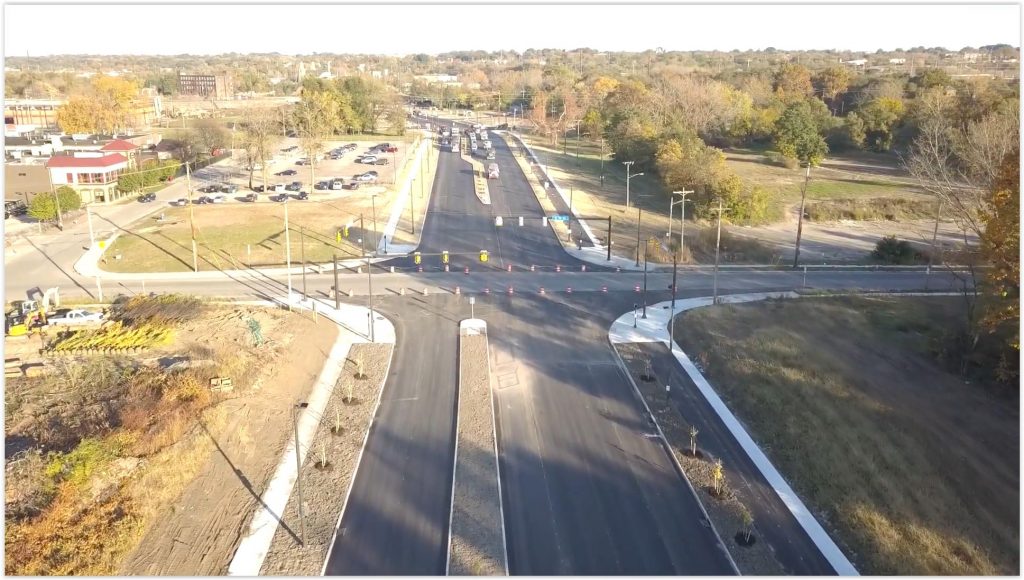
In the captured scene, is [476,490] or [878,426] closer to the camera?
[476,490]

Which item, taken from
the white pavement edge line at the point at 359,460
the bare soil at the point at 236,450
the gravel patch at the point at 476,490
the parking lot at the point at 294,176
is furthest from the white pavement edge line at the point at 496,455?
the parking lot at the point at 294,176

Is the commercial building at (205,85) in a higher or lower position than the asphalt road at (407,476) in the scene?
higher

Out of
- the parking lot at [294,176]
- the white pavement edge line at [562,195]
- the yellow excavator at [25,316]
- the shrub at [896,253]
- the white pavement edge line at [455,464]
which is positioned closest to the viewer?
the white pavement edge line at [455,464]

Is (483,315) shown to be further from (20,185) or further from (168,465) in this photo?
(20,185)

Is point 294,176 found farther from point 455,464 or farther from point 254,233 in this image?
point 455,464

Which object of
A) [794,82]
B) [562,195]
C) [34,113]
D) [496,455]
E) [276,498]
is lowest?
[276,498]

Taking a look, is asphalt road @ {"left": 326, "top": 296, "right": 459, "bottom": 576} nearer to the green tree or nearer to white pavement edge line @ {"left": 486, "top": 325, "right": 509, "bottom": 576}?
white pavement edge line @ {"left": 486, "top": 325, "right": 509, "bottom": 576}

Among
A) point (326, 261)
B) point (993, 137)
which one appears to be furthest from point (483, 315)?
point (993, 137)

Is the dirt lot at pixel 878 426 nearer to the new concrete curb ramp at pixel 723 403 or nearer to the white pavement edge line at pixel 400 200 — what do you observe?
the new concrete curb ramp at pixel 723 403

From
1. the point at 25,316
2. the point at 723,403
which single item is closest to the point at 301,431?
the point at 723,403
